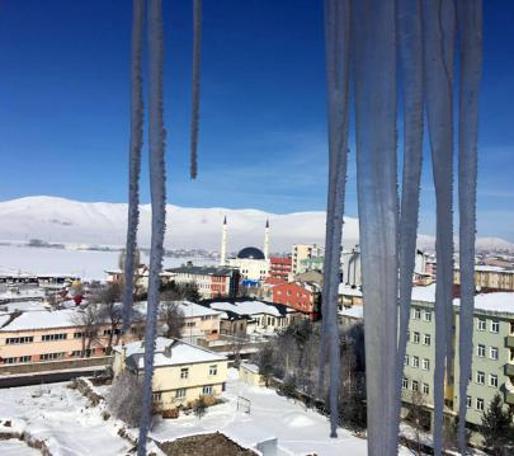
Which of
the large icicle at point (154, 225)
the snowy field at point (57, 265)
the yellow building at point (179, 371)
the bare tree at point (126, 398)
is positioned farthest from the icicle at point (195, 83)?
the snowy field at point (57, 265)

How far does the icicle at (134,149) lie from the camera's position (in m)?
0.69

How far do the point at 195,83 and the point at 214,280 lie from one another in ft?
103

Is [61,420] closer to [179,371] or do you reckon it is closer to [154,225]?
[179,371]

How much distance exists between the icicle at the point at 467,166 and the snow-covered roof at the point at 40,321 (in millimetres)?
14106

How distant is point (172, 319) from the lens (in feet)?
52.5

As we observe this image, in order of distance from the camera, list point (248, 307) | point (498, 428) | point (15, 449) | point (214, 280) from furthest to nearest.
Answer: point (214, 280) < point (248, 307) < point (498, 428) < point (15, 449)

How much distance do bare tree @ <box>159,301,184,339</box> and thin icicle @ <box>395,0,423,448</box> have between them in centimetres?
A: 1520

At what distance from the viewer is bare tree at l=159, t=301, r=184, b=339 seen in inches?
614

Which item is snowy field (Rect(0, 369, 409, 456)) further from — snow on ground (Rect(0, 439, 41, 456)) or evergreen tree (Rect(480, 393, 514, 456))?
evergreen tree (Rect(480, 393, 514, 456))

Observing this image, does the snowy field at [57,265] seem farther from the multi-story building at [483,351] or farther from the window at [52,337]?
the multi-story building at [483,351]

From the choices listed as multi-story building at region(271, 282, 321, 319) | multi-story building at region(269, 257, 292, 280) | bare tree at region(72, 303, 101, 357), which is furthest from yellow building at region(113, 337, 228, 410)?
multi-story building at region(269, 257, 292, 280)

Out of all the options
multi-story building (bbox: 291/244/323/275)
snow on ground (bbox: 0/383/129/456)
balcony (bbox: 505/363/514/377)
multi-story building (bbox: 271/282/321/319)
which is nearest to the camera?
snow on ground (bbox: 0/383/129/456)

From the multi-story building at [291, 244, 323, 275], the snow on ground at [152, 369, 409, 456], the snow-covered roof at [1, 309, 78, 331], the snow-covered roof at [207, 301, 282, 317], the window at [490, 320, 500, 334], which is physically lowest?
the snow on ground at [152, 369, 409, 456]

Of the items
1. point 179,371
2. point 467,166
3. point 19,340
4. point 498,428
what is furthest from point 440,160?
point 19,340
